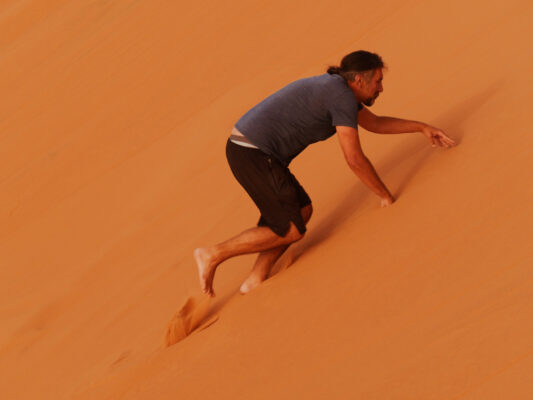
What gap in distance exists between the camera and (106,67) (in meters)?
7.98

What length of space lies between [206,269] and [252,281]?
23 cm

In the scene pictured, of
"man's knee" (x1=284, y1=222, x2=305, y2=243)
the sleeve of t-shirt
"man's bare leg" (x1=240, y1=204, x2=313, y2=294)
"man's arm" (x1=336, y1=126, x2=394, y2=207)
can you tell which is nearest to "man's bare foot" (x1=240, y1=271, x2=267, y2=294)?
"man's bare leg" (x1=240, y1=204, x2=313, y2=294)

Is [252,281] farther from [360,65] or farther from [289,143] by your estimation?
[360,65]

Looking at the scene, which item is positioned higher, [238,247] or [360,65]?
[360,65]

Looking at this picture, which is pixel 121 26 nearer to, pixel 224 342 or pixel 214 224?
pixel 214 224

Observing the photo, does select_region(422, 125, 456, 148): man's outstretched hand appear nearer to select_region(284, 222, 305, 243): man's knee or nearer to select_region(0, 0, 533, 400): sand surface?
select_region(0, 0, 533, 400): sand surface

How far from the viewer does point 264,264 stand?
382 centimetres

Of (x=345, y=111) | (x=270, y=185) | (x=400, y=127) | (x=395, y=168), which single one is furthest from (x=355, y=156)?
(x=395, y=168)

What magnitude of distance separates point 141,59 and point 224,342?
512 cm

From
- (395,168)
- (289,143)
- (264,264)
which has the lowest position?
(395,168)

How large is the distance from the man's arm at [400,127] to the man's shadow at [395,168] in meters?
0.10

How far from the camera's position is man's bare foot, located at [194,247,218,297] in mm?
3727

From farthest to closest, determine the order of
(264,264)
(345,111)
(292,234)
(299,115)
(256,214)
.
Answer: (256,214) → (264,264) → (292,234) → (299,115) → (345,111)

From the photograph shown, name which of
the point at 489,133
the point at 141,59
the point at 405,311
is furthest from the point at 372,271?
the point at 141,59
